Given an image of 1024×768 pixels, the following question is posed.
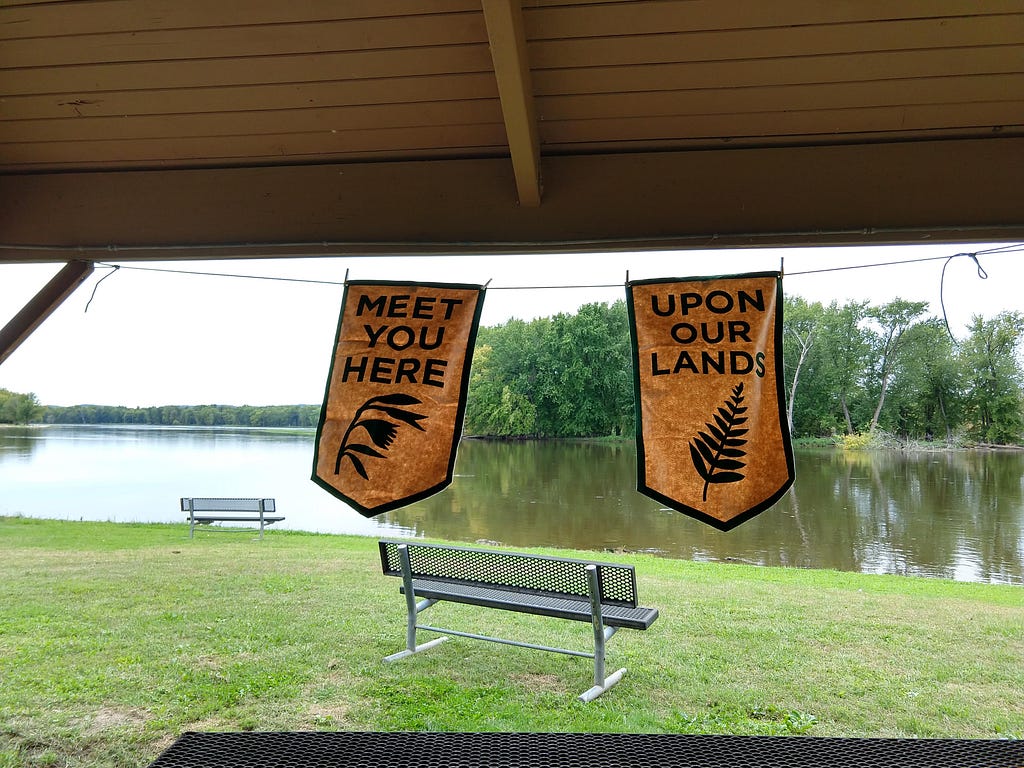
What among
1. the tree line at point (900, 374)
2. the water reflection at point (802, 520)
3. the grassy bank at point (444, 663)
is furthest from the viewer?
the tree line at point (900, 374)

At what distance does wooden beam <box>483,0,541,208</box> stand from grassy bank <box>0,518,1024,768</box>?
2.46m

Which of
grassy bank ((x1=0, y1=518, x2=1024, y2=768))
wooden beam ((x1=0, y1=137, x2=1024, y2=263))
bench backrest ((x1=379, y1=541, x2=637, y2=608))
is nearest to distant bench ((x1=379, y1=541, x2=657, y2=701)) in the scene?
bench backrest ((x1=379, y1=541, x2=637, y2=608))

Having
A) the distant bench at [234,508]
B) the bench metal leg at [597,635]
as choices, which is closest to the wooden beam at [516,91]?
the bench metal leg at [597,635]

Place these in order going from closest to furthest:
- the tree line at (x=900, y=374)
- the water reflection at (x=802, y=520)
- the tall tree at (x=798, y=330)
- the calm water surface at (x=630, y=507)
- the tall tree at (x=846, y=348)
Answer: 1. the water reflection at (x=802, y=520)
2. the calm water surface at (x=630, y=507)
3. the tall tree at (x=798, y=330)
4. the tree line at (x=900, y=374)
5. the tall tree at (x=846, y=348)

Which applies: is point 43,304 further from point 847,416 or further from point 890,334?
point 890,334

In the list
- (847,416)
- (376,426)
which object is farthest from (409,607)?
(847,416)

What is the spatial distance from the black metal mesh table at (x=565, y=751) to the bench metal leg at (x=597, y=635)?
5.83ft

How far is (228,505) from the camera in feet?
31.1

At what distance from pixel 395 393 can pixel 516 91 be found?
1106 mm

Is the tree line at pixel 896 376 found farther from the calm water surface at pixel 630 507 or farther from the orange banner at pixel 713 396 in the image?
the orange banner at pixel 713 396

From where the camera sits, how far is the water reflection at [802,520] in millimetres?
10641

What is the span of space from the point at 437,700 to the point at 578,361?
1316 inches

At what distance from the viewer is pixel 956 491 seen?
17.5 m

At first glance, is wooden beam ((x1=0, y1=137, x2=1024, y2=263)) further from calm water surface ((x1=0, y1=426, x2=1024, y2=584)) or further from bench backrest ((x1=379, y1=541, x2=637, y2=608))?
calm water surface ((x1=0, y1=426, x2=1024, y2=584))
